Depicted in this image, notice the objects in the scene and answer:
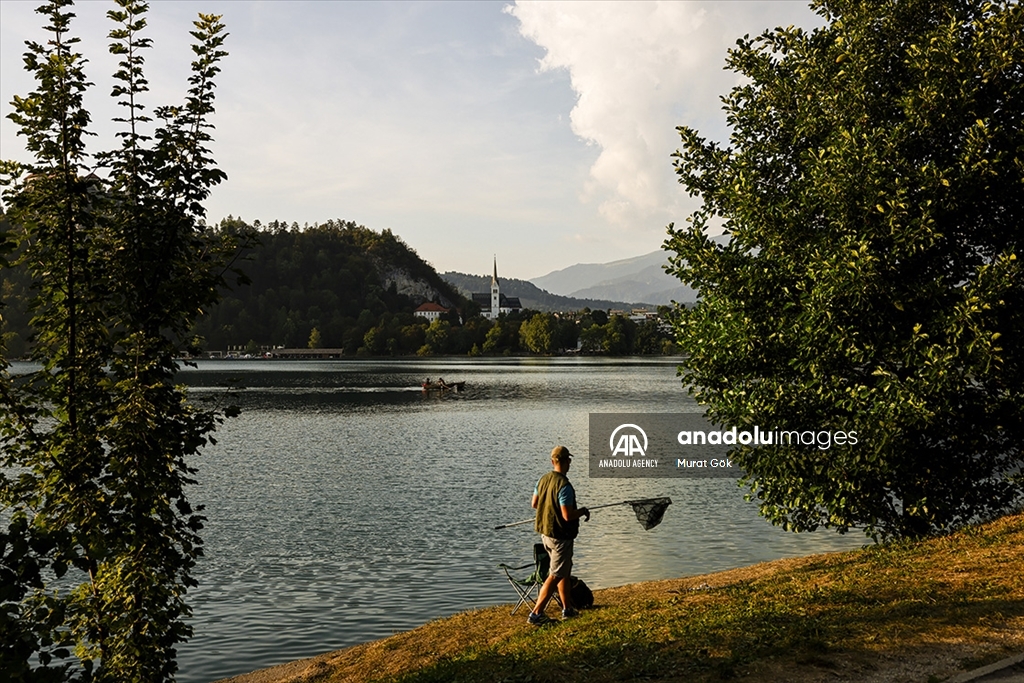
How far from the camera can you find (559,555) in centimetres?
1244

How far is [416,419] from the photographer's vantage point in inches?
2813

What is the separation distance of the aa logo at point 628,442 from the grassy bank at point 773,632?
33.9m

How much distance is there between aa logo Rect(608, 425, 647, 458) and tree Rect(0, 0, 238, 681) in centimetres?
4083

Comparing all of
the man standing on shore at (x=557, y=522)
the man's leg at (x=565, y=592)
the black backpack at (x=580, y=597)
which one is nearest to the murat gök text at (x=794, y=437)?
the black backpack at (x=580, y=597)

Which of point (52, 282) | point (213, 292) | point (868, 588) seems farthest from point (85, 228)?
point (868, 588)

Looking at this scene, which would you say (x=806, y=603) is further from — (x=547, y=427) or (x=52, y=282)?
(x=547, y=427)

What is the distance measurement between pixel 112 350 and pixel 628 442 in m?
49.2

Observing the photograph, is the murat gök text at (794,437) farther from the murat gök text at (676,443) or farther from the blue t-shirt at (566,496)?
the blue t-shirt at (566,496)

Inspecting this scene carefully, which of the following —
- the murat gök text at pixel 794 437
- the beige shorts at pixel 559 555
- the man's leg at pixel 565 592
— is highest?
the murat gök text at pixel 794 437

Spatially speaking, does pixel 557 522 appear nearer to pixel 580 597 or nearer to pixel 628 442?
pixel 580 597

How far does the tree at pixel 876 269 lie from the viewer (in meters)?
13.9

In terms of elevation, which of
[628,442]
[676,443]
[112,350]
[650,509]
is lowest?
[628,442]

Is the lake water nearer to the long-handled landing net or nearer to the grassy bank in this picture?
the grassy bank

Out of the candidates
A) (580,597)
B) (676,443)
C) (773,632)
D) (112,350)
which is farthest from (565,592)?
(676,443)
